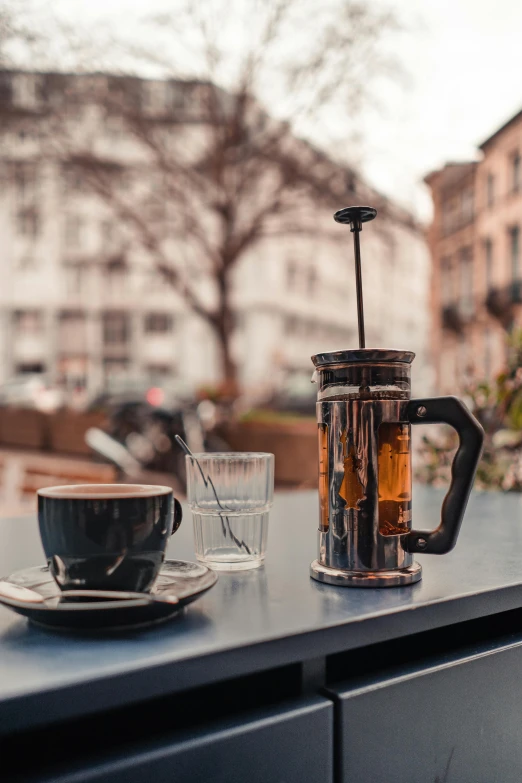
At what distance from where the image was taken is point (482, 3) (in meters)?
5.05

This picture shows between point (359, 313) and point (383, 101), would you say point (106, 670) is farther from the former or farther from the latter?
point (383, 101)

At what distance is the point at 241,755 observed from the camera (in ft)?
2.10

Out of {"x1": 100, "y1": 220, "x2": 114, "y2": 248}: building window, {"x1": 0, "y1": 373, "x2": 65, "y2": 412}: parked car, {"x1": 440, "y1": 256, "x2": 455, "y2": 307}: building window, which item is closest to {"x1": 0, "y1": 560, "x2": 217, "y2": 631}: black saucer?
Answer: {"x1": 100, "y1": 220, "x2": 114, "y2": 248}: building window

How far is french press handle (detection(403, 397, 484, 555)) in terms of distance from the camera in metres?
0.79

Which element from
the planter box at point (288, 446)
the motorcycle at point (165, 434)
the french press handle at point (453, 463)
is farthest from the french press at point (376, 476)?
the motorcycle at point (165, 434)

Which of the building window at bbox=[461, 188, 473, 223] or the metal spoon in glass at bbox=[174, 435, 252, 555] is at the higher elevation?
the building window at bbox=[461, 188, 473, 223]

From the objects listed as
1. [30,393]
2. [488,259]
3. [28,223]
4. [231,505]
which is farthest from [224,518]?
[488,259]

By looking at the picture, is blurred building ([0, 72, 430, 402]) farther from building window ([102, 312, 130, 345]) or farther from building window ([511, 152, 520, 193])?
building window ([511, 152, 520, 193])

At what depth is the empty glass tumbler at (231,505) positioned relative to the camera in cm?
92

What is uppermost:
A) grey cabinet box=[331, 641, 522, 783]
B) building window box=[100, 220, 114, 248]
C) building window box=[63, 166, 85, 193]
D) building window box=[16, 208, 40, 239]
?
building window box=[63, 166, 85, 193]

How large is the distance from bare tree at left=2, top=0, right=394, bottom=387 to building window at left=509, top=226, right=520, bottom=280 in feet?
45.5

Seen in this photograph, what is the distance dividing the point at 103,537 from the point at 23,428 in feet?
33.3

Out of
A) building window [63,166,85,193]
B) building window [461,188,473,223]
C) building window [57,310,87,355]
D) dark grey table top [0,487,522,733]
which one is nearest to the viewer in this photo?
dark grey table top [0,487,522,733]

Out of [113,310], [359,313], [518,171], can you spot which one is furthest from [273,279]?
[359,313]
